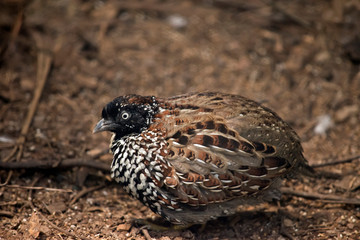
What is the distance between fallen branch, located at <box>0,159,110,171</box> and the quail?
0.81m

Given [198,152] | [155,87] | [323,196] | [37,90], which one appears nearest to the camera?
[198,152]

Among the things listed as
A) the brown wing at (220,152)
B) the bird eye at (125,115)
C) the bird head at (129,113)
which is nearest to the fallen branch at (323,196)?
the brown wing at (220,152)

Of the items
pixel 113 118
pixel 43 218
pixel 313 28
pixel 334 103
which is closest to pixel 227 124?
pixel 113 118

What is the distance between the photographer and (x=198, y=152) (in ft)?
14.1

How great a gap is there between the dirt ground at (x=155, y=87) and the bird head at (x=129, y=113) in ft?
3.01

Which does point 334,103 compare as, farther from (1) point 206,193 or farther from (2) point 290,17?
(1) point 206,193

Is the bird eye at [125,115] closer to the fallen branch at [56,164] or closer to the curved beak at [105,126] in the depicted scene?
the curved beak at [105,126]

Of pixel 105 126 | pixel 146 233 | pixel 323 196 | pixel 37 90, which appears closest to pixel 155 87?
pixel 37 90

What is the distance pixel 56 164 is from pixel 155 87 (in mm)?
2441

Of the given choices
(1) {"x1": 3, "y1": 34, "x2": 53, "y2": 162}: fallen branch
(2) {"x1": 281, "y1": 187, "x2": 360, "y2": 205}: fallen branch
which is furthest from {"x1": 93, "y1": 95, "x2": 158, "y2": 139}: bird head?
(2) {"x1": 281, "y1": 187, "x2": 360, "y2": 205}: fallen branch

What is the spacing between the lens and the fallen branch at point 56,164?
5102mm

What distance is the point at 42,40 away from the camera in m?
7.60

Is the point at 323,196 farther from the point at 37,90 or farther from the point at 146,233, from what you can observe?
the point at 37,90

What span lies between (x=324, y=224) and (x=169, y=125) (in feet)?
6.79
